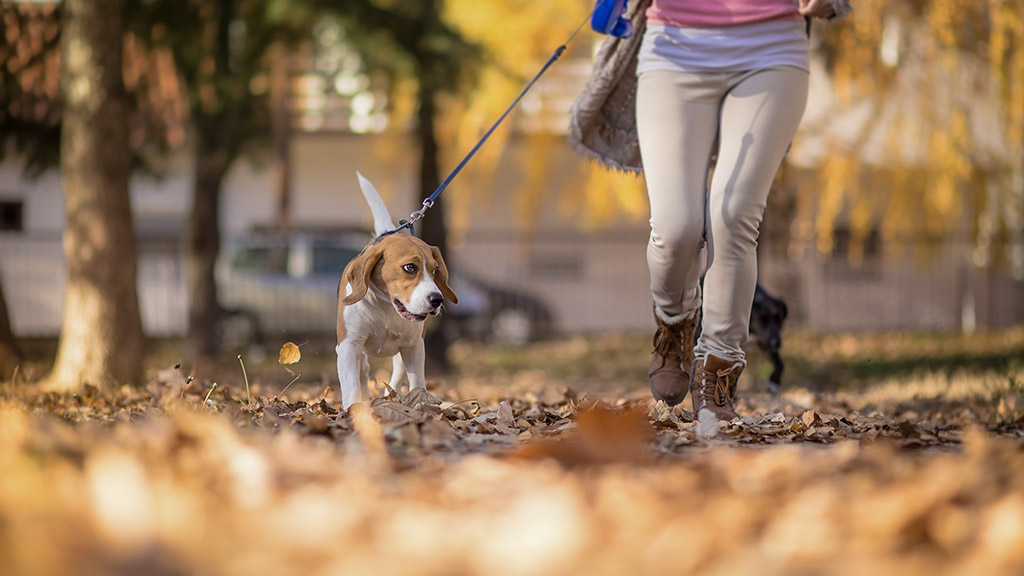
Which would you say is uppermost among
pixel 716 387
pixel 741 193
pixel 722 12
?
pixel 722 12

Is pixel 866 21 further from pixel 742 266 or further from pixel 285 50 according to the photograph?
pixel 742 266

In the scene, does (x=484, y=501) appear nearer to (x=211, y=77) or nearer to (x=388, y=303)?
(x=388, y=303)

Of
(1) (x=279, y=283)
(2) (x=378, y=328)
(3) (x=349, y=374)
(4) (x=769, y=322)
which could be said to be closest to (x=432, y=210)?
(4) (x=769, y=322)

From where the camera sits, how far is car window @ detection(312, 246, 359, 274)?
17.0 meters

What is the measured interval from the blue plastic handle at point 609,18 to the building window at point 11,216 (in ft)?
67.1

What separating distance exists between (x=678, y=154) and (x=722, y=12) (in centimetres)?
55

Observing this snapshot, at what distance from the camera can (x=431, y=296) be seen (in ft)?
11.8

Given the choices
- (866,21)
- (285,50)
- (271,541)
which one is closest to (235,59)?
(285,50)

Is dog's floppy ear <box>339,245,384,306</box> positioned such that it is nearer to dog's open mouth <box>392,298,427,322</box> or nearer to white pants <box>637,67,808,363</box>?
dog's open mouth <box>392,298,427,322</box>

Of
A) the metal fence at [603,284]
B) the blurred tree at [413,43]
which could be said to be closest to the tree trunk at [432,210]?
the blurred tree at [413,43]

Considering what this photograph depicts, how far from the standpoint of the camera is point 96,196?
732 cm

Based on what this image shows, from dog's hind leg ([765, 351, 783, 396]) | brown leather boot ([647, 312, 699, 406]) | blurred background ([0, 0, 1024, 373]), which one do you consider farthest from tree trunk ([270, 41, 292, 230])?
brown leather boot ([647, 312, 699, 406])

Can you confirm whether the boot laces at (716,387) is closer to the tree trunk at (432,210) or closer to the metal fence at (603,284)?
the tree trunk at (432,210)

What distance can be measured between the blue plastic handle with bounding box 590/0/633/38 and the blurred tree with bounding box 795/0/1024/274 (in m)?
7.09
